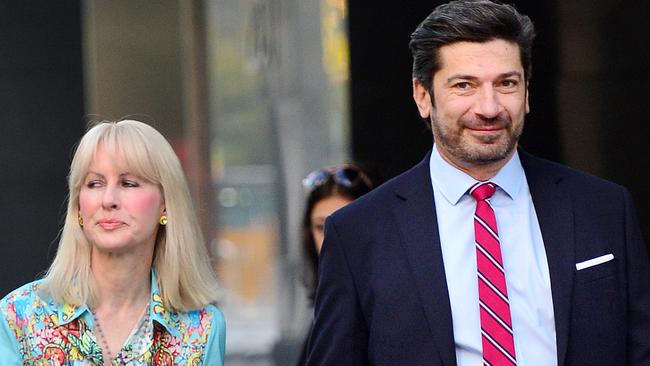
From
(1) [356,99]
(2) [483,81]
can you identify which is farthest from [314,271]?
(2) [483,81]

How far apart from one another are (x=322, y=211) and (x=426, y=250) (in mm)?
2004

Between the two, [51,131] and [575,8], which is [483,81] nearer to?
[575,8]

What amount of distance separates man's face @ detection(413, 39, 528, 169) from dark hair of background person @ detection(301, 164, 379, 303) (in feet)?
6.35

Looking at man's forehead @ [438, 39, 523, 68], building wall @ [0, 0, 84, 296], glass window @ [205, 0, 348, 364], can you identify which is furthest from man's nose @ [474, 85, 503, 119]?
building wall @ [0, 0, 84, 296]

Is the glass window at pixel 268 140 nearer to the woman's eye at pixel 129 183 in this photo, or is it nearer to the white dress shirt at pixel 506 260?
the woman's eye at pixel 129 183

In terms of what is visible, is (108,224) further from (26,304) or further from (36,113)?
(36,113)

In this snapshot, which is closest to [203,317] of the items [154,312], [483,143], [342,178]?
[154,312]

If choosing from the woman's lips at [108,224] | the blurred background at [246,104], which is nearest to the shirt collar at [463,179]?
the woman's lips at [108,224]

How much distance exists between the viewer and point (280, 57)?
8.30 m

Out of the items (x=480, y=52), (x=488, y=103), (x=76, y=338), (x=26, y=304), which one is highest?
(x=480, y=52)

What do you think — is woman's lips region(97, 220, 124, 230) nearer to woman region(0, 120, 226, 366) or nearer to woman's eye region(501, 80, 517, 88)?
woman region(0, 120, 226, 366)

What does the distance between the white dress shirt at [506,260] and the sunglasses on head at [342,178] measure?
6.04 ft

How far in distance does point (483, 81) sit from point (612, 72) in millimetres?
3395

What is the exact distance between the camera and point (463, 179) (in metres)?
4.32
